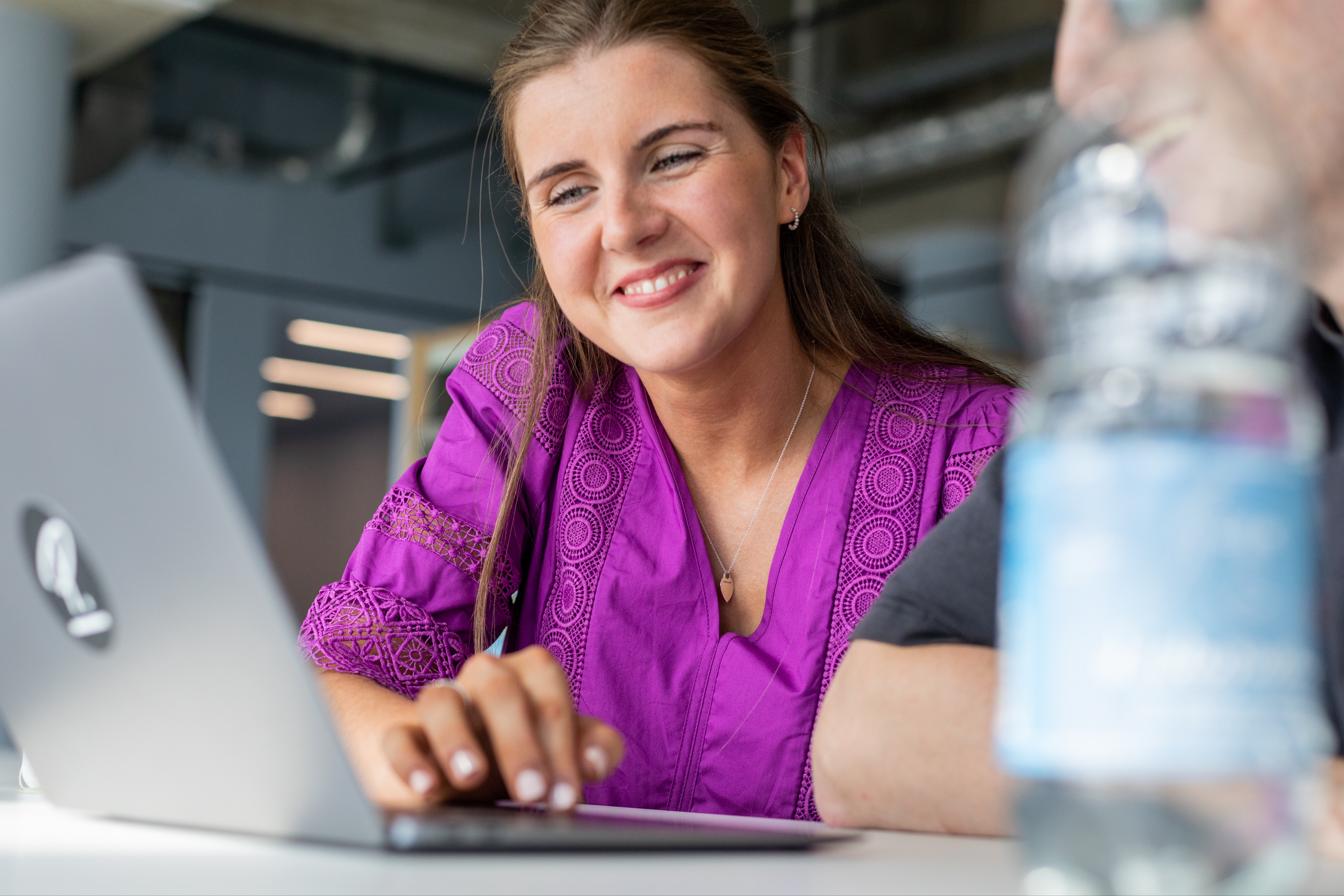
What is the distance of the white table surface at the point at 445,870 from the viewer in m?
0.49

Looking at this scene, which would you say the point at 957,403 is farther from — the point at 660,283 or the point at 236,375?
the point at 236,375

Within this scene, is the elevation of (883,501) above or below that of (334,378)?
below

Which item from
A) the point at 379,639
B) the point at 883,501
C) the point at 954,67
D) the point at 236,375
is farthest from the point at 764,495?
the point at 236,375

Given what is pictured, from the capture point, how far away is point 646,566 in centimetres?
151

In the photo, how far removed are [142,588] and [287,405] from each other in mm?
5954

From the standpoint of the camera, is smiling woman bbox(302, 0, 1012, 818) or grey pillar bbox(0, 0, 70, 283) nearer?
smiling woman bbox(302, 0, 1012, 818)

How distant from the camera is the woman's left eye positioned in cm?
147

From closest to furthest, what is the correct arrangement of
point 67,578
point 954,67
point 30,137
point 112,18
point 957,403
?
point 67,578 → point 957,403 → point 30,137 → point 112,18 → point 954,67

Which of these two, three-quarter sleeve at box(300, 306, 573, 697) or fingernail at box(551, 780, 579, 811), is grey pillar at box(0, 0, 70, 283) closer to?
three-quarter sleeve at box(300, 306, 573, 697)

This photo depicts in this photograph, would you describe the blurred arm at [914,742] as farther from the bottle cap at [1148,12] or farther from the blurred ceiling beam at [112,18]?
the blurred ceiling beam at [112,18]

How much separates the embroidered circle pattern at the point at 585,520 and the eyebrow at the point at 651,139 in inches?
11.7

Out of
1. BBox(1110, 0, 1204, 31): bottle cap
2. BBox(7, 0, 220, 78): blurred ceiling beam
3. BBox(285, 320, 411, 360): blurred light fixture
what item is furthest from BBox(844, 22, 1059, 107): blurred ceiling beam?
BBox(1110, 0, 1204, 31): bottle cap

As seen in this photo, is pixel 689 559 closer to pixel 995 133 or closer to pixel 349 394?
pixel 995 133

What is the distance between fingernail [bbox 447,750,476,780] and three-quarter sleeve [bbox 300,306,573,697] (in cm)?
54
